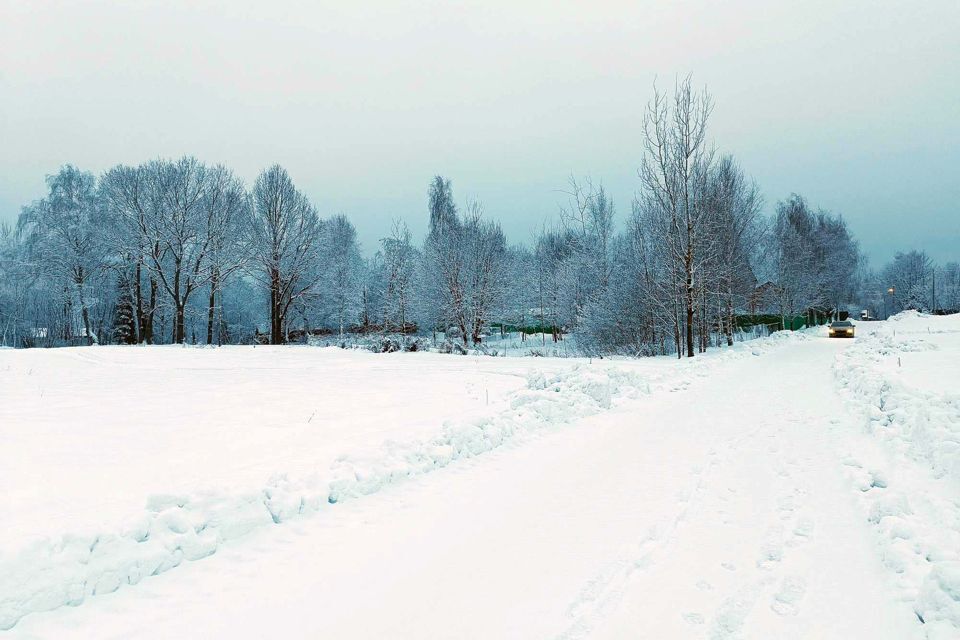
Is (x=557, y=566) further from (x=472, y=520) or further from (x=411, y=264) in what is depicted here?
(x=411, y=264)

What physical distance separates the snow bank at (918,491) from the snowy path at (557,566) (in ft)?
0.49

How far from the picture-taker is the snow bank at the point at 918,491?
3.07 meters

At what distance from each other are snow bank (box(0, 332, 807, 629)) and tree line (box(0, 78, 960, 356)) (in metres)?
17.1

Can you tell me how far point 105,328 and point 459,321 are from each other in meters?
34.8

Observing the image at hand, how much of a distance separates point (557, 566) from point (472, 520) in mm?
1156

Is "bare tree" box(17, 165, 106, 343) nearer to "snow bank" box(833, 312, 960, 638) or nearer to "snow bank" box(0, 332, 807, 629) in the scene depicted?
"snow bank" box(0, 332, 807, 629)

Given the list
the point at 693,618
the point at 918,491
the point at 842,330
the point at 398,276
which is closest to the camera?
the point at 693,618

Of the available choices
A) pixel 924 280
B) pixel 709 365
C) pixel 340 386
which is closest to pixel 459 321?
pixel 709 365

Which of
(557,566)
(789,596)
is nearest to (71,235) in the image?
(557,566)

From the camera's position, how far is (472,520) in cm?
469

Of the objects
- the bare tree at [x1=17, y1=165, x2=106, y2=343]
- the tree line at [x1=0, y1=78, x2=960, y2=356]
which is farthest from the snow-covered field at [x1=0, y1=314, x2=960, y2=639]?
the bare tree at [x1=17, y1=165, x2=106, y2=343]

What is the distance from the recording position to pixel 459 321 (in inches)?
1495

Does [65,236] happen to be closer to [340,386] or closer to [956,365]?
[340,386]

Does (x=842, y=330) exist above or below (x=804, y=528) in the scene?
above
